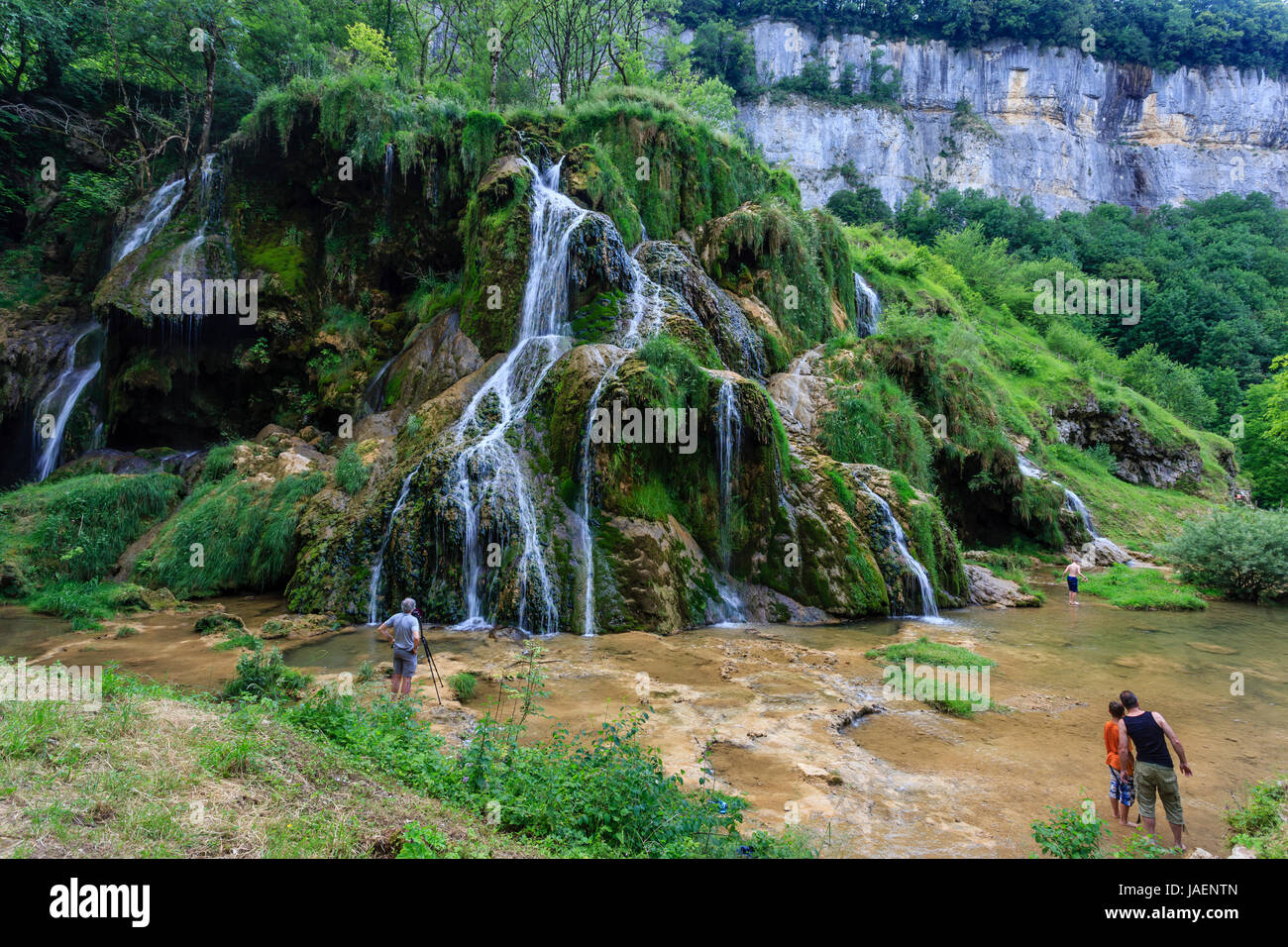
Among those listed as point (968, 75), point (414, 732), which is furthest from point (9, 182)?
point (968, 75)

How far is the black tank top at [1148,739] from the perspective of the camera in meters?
Answer: 4.97

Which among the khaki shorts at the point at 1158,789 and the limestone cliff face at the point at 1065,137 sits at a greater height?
the limestone cliff face at the point at 1065,137

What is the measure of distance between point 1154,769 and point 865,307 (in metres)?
23.2

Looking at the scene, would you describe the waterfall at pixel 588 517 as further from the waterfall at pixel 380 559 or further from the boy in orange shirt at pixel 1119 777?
the boy in orange shirt at pixel 1119 777

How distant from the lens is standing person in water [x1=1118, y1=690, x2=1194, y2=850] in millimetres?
4895

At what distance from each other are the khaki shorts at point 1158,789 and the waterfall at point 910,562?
312 inches

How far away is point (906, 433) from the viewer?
1736 centimetres

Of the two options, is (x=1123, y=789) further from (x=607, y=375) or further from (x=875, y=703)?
(x=607, y=375)

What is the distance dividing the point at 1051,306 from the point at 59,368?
4438cm

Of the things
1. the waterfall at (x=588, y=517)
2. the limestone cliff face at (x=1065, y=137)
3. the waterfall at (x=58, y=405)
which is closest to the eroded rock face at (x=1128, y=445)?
the waterfall at (x=588, y=517)

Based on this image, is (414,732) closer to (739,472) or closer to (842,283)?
(739,472)

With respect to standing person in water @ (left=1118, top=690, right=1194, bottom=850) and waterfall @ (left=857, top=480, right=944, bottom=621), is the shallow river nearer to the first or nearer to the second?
standing person in water @ (left=1118, top=690, right=1194, bottom=850)

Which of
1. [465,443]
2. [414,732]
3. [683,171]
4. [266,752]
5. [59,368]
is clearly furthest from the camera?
[683,171]

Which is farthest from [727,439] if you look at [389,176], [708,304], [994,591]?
[389,176]
